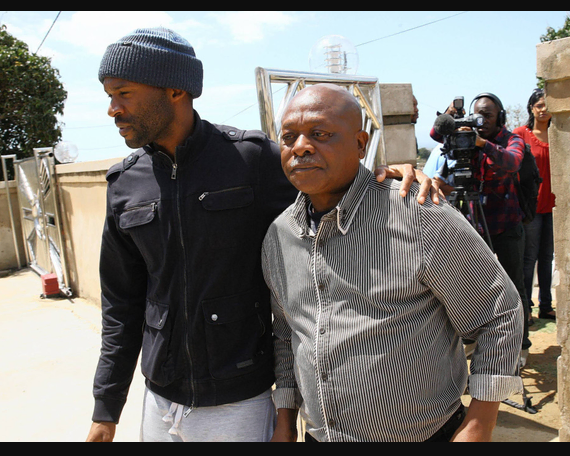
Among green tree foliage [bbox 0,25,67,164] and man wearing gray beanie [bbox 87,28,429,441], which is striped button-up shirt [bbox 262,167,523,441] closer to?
man wearing gray beanie [bbox 87,28,429,441]

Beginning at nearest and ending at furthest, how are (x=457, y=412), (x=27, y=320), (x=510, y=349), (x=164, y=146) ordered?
(x=510, y=349), (x=457, y=412), (x=164, y=146), (x=27, y=320)

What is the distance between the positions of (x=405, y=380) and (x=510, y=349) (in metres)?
0.29

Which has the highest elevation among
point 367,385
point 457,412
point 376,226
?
point 376,226

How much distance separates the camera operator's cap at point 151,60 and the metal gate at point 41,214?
716 cm

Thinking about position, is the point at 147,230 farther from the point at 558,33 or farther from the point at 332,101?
the point at 558,33

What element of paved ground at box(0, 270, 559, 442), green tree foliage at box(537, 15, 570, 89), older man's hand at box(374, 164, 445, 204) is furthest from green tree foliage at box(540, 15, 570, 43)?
older man's hand at box(374, 164, 445, 204)

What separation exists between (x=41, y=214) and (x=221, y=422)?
8.71 meters

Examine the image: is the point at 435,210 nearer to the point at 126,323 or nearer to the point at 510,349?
the point at 510,349

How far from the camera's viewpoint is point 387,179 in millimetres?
1581

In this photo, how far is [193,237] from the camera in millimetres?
1785

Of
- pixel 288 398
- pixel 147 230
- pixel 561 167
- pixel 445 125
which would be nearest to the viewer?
pixel 288 398

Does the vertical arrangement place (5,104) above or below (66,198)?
above

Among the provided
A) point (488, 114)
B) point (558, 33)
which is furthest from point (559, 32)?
point (488, 114)

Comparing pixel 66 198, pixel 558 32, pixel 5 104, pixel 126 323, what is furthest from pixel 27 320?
pixel 558 32
